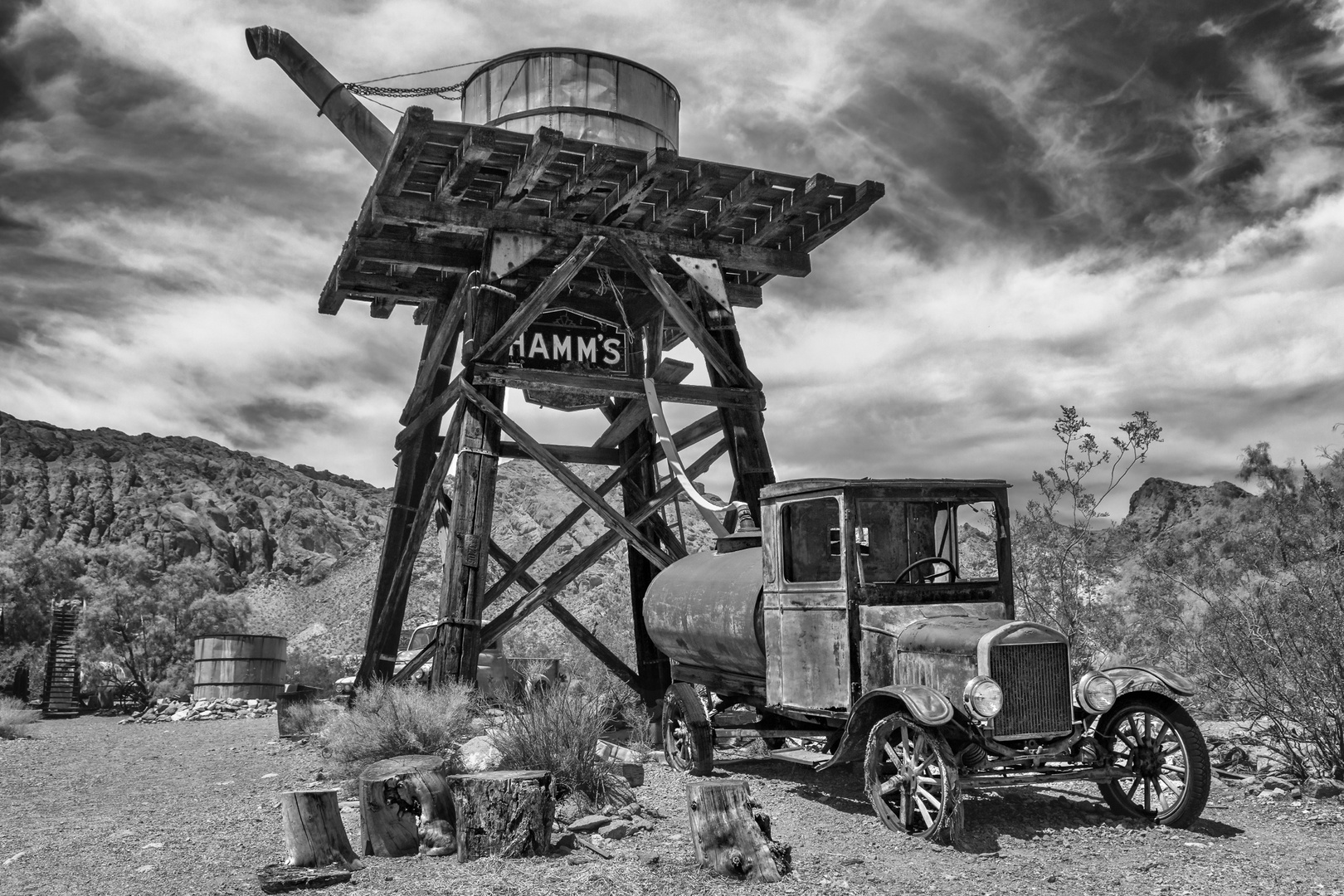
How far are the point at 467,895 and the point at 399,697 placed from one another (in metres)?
4.63

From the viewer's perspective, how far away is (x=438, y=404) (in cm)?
1387

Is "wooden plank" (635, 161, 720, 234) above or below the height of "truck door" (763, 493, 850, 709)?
above

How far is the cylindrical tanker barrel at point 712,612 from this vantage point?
9531mm

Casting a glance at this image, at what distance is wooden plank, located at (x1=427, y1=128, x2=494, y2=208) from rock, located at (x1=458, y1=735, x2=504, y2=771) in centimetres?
580

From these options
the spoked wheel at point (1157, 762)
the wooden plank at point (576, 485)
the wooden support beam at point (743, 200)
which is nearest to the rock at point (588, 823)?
the spoked wheel at point (1157, 762)

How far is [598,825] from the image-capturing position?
7.77m

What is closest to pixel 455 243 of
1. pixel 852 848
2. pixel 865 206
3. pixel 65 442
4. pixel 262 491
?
pixel 865 206

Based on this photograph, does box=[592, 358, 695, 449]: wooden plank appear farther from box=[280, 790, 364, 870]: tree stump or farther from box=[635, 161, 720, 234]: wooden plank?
box=[280, 790, 364, 870]: tree stump

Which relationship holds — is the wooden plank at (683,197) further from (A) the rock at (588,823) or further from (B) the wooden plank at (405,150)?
(A) the rock at (588,823)

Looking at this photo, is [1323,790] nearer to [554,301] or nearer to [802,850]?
[802,850]

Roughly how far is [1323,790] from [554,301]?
32.0 ft

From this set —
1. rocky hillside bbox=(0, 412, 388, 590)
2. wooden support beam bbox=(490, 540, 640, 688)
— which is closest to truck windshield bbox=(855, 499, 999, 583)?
wooden support beam bbox=(490, 540, 640, 688)

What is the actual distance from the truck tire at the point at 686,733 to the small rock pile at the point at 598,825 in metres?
1.83

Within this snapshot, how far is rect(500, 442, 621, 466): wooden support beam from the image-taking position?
13984 mm
